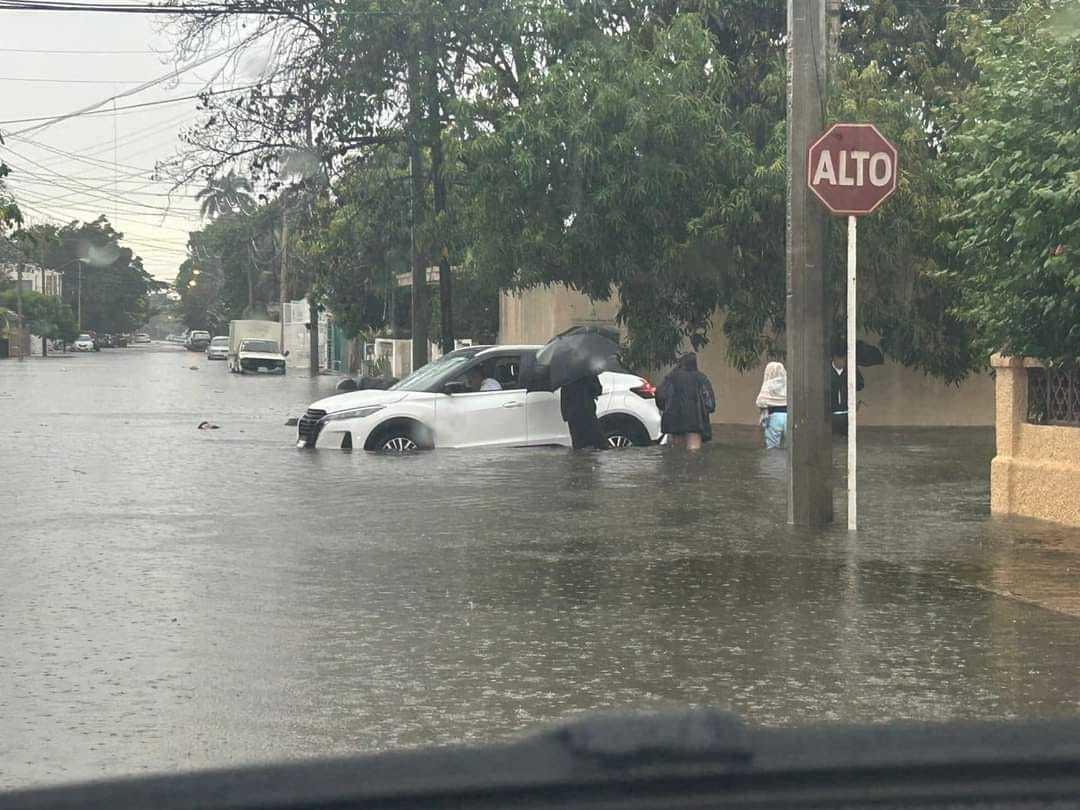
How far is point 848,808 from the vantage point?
1.60m

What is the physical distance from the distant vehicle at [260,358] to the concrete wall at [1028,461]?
60870 millimetres

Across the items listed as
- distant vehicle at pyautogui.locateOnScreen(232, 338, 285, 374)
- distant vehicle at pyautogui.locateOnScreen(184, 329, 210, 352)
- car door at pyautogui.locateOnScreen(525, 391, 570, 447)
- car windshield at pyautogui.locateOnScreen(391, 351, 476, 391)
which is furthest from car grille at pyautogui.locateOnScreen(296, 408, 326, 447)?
distant vehicle at pyautogui.locateOnScreen(184, 329, 210, 352)

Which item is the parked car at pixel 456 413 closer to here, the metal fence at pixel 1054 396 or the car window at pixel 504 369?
the car window at pixel 504 369

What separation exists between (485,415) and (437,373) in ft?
2.85

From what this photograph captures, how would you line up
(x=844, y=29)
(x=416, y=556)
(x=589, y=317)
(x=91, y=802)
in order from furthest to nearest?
1. (x=589, y=317)
2. (x=844, y=29)
3. (x=416, y=556)
4. (x=91, y=802)

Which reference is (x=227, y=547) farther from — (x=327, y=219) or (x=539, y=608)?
(x=327, y=219)

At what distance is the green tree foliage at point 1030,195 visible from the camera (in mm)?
13734

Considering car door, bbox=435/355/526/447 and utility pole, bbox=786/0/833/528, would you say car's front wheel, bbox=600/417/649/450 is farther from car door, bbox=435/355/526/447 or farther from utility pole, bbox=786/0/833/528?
utility pole, bbox=786/0/833/528

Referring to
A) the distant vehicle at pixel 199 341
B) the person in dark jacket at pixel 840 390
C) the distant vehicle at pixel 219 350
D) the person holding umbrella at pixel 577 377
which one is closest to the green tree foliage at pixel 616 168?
the person in dark jacket at pixel 840 390

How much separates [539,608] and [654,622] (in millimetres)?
A: 768

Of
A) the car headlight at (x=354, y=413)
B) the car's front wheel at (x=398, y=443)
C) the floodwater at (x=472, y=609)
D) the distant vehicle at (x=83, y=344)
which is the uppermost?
the distant vehicle at (x=83, y=344)

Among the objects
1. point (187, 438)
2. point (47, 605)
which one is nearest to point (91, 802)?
point (47, 605)

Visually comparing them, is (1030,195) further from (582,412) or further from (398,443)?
(398,443)

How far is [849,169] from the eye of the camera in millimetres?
13438
